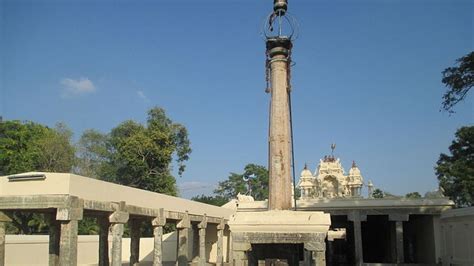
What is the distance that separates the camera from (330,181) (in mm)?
42125

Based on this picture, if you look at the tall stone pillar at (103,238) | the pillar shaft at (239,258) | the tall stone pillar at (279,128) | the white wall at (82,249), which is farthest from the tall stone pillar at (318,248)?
the white wall at (82,249)

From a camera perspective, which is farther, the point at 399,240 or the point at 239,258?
the point at 399,240

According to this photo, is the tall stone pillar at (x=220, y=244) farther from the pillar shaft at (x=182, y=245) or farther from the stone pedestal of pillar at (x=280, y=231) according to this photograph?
the stone pedestal of pillar at (x=280, y=231)

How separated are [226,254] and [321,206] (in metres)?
8.54

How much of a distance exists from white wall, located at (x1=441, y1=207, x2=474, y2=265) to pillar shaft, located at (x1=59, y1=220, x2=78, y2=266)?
16.9 meters

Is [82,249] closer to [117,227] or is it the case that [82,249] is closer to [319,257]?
[117,227]

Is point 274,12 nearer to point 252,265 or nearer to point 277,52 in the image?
point 277,52

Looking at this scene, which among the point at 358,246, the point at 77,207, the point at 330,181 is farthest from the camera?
the point at 330,181

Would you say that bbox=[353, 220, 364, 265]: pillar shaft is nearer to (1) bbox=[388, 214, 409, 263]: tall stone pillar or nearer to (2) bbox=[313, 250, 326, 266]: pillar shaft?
(1) bbox=[388, 214, 409, 263]: tall stone pillar

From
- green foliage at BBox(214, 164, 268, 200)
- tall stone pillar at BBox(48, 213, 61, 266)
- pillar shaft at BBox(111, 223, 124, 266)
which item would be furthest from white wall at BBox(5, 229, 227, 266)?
green foliage at BBox(214, 164, 268, 200)

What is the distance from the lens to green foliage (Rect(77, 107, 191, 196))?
3634cm

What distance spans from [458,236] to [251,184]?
55570 millimetres

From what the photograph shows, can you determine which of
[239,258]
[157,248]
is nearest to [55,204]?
[239,258]

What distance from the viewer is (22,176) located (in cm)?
1393
